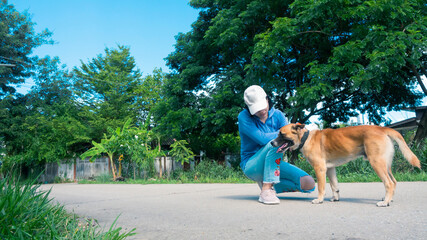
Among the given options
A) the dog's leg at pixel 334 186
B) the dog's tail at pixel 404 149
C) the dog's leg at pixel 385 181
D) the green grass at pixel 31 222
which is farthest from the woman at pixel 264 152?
the green grass at pixel 31 222

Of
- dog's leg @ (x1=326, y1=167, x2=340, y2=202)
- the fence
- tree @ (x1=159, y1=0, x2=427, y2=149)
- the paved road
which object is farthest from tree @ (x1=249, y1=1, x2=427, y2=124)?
the fence

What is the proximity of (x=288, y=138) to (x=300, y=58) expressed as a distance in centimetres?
1045

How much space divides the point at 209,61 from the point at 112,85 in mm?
18958

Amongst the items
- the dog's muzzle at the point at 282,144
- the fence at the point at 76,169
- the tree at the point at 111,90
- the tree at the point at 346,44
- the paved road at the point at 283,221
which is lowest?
the paved road at the point at 283,221

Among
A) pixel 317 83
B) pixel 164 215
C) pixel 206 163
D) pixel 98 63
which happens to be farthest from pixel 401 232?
pixel 98 63

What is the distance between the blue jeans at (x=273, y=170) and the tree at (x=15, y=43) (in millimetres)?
30004

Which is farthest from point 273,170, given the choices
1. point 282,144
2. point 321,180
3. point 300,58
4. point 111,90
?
point 111,90

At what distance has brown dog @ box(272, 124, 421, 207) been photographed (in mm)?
3537

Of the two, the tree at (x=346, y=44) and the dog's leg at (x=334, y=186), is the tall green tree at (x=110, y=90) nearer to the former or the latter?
the tree at (x=346, y=44)

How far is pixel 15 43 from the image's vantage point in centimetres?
2867

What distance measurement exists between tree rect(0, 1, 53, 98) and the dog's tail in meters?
31.3

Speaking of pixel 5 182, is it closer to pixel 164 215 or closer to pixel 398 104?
pixel 164 215

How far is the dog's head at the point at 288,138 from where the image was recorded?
12.7 feet

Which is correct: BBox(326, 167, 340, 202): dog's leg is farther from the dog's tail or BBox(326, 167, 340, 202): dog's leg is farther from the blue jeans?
the dog's tail
